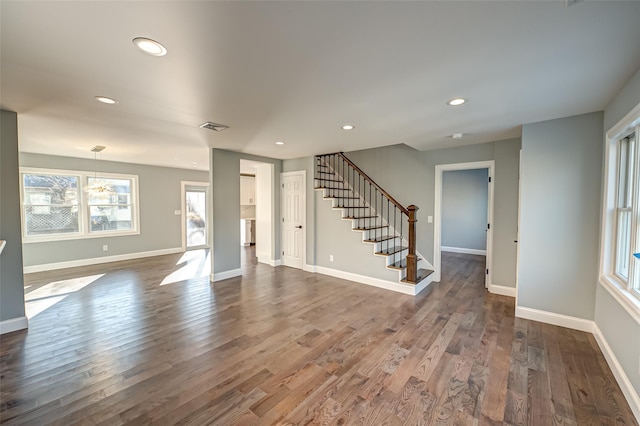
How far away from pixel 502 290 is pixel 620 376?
6.99 feet

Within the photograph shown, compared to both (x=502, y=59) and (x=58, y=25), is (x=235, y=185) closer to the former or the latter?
(x=58, y=25)

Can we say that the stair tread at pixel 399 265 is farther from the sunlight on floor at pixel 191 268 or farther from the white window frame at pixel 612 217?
the sunlight on floor at pixel 191 268

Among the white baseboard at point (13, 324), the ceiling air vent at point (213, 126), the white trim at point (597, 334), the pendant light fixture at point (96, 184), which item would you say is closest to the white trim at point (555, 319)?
the white trim at point (597, 334)

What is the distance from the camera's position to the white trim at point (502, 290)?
4066 mm

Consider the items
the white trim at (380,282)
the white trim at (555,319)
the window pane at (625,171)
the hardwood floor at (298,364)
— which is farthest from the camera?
the white trim at (380,282)

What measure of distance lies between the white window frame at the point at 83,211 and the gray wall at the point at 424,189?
4.92m

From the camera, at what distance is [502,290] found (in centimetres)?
414

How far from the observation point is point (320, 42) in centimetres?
159

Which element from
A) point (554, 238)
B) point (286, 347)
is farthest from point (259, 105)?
point (554, 238)

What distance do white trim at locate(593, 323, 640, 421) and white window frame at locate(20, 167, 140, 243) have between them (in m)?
8.52

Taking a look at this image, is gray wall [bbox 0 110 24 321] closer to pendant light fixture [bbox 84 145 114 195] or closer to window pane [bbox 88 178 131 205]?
pendant light fixture [bbox 84 145 114 195]

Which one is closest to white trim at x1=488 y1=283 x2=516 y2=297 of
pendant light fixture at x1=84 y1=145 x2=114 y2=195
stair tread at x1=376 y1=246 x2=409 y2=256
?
stair tread at x1=376 y1=246 x2=409 y2=256

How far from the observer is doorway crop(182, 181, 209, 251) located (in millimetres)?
7742

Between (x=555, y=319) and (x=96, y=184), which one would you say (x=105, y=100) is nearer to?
(x=96, y=184)
